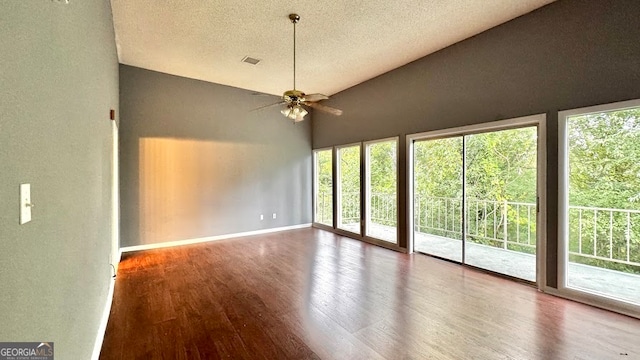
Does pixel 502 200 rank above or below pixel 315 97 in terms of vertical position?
below

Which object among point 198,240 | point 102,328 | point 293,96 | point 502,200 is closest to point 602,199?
point 502,200

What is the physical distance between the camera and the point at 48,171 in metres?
1.03

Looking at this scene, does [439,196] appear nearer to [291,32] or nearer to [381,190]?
[381,190]

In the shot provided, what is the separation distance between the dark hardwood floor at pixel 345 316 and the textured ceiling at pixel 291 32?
3231 mm

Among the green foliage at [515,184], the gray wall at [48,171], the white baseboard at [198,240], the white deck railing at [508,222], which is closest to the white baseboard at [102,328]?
the gray wall at [48,171]

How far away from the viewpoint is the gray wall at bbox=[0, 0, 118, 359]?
71 centimetres

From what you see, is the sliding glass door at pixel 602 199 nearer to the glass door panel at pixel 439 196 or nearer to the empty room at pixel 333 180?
the empty room at pixel 333 180

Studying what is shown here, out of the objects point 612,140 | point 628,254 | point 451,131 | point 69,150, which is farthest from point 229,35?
point 628,254

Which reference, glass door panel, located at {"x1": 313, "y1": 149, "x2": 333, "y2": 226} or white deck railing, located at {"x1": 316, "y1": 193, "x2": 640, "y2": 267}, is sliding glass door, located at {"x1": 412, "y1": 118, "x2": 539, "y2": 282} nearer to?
white deck railing, located at {"x1": 316, "y1": 193, "x2": 640, "y2": 267}

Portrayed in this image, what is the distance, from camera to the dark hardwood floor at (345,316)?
2.05 meters

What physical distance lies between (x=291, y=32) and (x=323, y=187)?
394 centimetres

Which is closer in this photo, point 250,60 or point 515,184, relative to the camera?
point 515,184

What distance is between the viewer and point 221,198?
18.3 ft

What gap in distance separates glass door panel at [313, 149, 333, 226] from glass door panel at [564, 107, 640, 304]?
4307 mm
